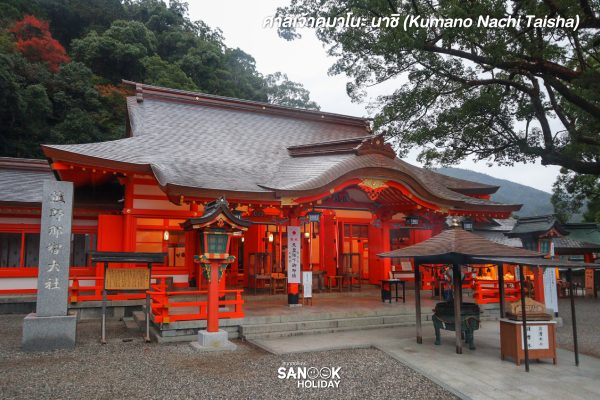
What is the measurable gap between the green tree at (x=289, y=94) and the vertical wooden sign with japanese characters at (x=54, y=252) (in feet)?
136

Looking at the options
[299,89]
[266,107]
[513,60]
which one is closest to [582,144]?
[513,60]

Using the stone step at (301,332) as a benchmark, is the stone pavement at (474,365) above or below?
below

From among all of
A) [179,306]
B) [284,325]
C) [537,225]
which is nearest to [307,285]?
[284,325]

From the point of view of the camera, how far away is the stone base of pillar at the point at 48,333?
831 centimetres

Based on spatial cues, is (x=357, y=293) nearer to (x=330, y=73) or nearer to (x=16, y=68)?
(x=330, y=73)

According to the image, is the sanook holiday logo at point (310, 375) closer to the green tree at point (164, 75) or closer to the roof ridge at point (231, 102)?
the roof ridge at point (231, 102)

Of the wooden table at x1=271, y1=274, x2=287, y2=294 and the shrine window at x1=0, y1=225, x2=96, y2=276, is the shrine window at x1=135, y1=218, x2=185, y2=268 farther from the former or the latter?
the wooden table at x1=271, y1=274, x2=287, y2=294

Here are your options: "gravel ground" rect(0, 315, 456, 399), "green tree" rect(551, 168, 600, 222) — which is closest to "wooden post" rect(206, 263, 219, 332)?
"gravel ground" rect(0, 315, 456, 399)

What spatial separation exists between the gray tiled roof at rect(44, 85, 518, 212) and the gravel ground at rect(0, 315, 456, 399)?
13.4ft

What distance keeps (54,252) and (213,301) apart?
10.9 feet

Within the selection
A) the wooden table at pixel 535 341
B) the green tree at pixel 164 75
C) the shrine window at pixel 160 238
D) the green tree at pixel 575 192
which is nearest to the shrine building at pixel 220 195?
the shrine window at pixel 160 238

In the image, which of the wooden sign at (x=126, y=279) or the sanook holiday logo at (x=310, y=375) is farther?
the wooden sign at (x=126, y=279)

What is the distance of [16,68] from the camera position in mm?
28266

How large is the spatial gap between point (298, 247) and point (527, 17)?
318 inches
